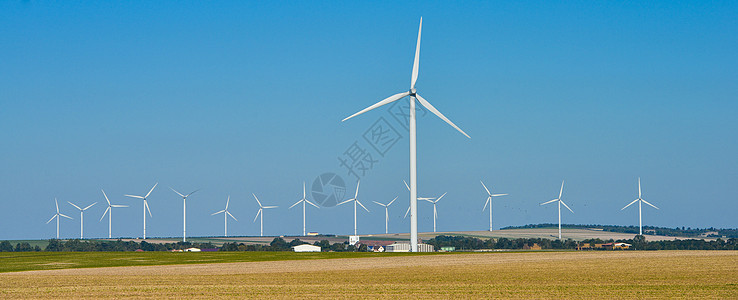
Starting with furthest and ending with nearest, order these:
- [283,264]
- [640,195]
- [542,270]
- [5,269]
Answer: [640,195] < [283,264] < [5,269] < [542,270]

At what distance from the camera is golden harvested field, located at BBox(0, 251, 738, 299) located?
4106cm

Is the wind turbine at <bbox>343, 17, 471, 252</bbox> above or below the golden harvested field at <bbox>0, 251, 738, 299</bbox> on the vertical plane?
above

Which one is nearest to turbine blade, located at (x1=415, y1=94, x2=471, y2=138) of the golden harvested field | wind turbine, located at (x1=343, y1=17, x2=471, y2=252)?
wind turbine, located at (x1=343, y1=17, x2=471, y2=252)

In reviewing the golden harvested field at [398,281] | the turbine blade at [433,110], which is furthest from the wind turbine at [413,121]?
the golden harvested field at [398,281]

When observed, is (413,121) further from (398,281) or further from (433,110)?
(398,281)

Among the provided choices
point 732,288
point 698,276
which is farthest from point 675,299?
point 698,276

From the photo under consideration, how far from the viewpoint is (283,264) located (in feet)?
242

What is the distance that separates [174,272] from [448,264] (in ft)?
71.8

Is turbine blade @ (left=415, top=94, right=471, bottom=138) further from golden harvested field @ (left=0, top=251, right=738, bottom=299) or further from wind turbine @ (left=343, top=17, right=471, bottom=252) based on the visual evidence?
golden harvested field @ (left=0, top=251, right=738, bottom=299)

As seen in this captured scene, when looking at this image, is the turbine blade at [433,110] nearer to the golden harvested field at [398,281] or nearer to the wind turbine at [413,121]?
the wind turbine at [413,121]

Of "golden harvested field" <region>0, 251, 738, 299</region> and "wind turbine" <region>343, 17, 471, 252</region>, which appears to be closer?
"golden harvested field" <region>0, 251, 738, 299</region>

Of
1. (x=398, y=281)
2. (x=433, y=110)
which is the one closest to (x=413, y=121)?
(x=433, y=110)

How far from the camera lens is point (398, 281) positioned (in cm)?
5003

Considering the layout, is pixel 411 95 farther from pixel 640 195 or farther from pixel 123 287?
pixel 640 195
